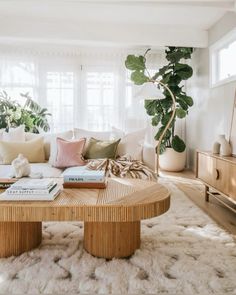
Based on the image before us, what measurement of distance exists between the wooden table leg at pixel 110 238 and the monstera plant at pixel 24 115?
3.49 meters

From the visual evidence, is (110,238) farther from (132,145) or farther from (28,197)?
(132,145)

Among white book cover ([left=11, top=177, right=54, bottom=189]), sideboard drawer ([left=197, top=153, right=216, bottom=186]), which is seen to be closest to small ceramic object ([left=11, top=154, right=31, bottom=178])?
white book cover ([left=11, top=177, right=54, bottom=189])

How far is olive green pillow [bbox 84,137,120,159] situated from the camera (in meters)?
3.51

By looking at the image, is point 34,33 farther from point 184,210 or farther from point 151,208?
point 151,208

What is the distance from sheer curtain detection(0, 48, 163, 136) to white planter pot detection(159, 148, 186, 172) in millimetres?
869

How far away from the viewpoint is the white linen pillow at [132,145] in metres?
3.55

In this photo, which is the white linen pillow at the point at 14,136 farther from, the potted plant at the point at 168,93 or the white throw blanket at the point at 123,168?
the potted plant at the point at 168,93

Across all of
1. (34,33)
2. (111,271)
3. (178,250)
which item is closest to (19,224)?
(111,271)

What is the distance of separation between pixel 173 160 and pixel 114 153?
2196 millimetres

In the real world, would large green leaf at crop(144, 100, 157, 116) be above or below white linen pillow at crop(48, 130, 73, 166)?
above

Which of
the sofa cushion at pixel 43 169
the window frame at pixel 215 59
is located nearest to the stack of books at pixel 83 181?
the sofa cushion at pixel 43 169

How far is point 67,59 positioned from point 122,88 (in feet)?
4.17

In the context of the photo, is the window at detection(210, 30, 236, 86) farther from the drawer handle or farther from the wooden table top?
the wooden table top

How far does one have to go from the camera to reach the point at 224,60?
4320 millimetres
